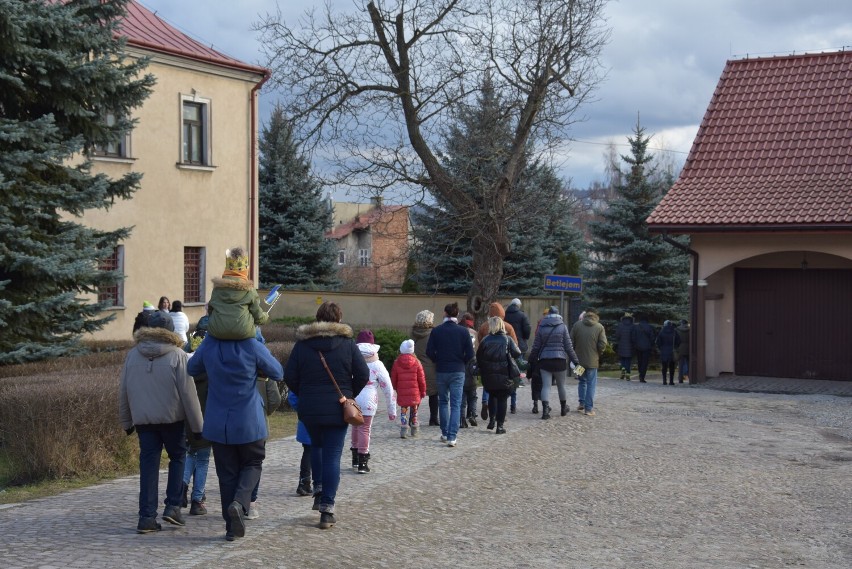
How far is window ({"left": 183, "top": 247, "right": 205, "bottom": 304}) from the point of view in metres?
27.7

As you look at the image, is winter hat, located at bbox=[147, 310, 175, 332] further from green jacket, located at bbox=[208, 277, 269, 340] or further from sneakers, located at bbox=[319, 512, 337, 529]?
sneakers, located at bbox=[319, 512, 337, 529]

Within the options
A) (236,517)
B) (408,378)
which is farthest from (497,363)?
(236,517)

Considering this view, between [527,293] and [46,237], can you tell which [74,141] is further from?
[527,293]

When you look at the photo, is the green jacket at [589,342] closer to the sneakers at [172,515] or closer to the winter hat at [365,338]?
the winter hat at [365,338]

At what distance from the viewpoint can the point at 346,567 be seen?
273 inches

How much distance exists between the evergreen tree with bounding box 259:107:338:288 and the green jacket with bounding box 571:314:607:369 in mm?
22231

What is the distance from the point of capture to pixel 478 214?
974 inches

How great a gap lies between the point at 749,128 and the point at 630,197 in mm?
8715

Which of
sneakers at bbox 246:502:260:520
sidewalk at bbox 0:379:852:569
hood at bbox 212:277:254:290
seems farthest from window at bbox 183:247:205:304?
hood at bbox 212:277:254:290

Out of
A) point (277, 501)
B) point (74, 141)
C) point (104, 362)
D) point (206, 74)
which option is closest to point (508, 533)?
point (277, 501)

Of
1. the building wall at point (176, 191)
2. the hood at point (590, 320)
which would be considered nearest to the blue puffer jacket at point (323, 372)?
the hood at point (590, 320)

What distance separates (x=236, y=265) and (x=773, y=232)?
1698 centimetres

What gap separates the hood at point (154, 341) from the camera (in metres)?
7.86

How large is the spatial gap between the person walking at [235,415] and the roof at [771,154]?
55.4 ft
